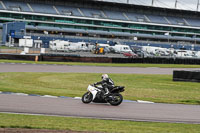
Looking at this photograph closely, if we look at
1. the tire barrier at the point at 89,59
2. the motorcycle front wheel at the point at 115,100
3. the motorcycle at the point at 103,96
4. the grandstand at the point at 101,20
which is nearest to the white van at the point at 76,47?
the grandstand at the point at 101,20

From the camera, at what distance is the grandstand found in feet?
283

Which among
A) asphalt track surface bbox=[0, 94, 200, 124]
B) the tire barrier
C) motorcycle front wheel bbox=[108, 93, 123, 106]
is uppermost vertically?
the tire barrier

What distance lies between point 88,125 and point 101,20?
85.4m

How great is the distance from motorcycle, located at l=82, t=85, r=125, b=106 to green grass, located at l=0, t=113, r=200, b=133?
3648 mm

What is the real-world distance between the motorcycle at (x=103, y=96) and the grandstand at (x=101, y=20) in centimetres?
6217

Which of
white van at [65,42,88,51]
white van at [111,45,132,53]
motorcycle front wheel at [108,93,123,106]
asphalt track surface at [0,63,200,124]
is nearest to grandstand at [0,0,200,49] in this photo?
white van at [111,45,132,53]

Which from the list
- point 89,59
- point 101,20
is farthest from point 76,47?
point 101,20

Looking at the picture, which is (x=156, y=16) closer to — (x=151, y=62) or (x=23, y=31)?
(x=23, y=31)

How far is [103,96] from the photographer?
15258 millimetres

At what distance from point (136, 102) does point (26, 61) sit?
28.4m

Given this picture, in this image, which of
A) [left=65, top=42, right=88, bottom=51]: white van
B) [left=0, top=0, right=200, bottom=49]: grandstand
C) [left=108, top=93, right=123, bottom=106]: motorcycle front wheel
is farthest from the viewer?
[left=0, top=0, right=200, bottom=49]: grandstand

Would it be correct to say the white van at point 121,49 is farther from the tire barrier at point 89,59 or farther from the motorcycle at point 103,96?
the motorcycle at point 103,96

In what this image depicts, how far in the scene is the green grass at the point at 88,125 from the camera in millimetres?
9897

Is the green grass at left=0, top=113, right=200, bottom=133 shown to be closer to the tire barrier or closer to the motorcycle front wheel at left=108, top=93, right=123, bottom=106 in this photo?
the motorcycle front wheel at left=108, top=93, right=123, bottom=106
